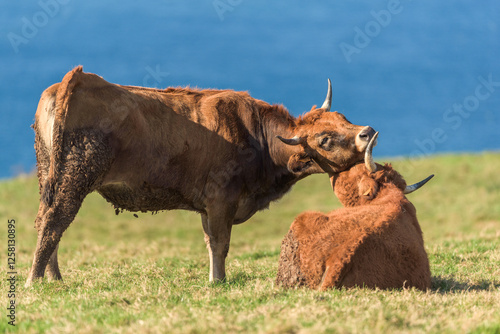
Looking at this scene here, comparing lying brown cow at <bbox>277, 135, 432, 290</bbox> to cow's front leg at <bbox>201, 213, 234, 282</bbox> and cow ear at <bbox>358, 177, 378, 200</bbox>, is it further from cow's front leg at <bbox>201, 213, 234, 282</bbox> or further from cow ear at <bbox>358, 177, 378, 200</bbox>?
cow's front leg at <bbox>201, 213, 234, 282</bbox>

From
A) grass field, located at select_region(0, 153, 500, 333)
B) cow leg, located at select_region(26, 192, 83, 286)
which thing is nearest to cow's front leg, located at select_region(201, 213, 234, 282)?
grass field, located at select_region(0, 153, 500, 333)

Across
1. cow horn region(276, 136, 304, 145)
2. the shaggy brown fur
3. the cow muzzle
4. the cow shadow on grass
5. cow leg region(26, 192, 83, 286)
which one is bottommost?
the cow shadow on grass

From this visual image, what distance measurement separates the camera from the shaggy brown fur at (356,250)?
682 centimetres

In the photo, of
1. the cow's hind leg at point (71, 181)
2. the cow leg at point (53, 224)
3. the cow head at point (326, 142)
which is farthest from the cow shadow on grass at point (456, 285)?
the cow leg at point (53, 224)

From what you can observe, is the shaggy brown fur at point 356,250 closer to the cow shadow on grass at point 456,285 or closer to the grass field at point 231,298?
the grass field at point 231,298

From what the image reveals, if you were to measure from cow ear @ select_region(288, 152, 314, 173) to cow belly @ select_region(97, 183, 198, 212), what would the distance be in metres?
1.38

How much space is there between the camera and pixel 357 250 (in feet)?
22.3

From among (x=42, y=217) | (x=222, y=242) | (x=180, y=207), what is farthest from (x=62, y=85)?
(x=222, y=242)

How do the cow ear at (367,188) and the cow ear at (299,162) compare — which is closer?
the cow ear at (367,188)

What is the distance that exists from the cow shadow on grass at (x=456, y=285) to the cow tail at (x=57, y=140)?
14.3ft

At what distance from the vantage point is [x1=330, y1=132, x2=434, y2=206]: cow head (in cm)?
810

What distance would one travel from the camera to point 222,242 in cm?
845

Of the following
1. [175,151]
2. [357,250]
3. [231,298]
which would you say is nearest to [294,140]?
[175,151]

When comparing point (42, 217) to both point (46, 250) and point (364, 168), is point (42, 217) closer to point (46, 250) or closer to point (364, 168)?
point (46, 250)
